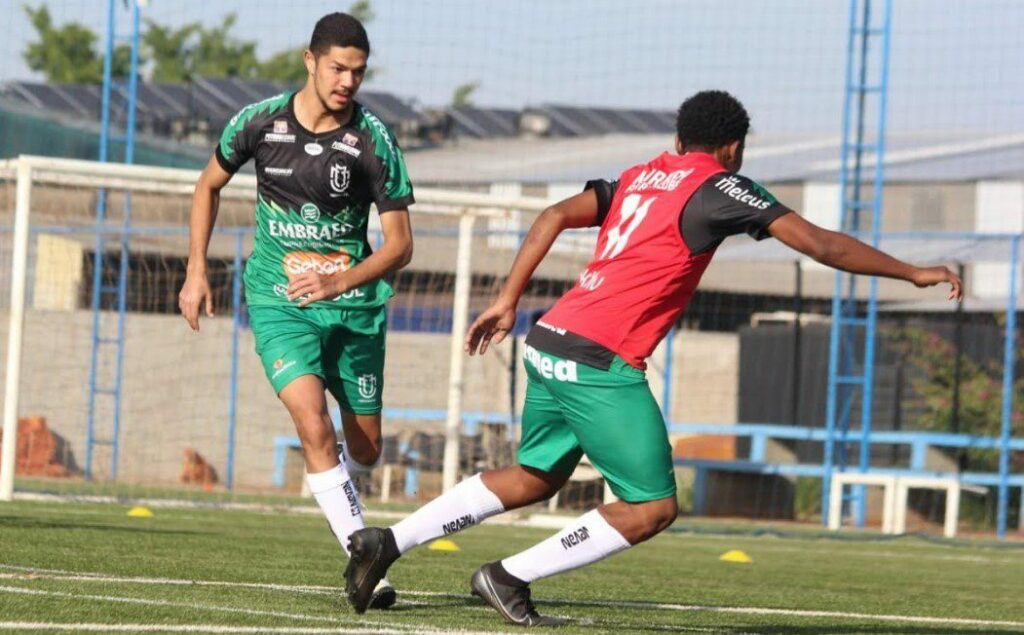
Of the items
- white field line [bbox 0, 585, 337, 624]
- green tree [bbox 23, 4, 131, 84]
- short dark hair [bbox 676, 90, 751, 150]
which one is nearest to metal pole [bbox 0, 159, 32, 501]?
white field line [bbox 0, 585, 337, 624]

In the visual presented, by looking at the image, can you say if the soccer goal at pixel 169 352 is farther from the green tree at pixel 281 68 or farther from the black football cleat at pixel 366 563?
the green tree at pixel 281 68

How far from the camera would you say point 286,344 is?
273 inches

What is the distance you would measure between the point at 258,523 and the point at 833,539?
4795mm

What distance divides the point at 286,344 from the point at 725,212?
1922mm

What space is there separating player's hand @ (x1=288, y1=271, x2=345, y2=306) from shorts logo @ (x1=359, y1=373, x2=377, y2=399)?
656mm

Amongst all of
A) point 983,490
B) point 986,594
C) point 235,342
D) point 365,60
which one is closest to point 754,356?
point 983,490

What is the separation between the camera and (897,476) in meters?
17.1

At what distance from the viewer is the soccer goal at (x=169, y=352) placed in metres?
18.9

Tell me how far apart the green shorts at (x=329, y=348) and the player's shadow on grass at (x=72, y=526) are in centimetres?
288

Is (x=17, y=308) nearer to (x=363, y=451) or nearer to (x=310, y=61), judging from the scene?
(x=363, y=451)

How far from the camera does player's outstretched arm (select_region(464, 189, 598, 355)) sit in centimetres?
A: 609

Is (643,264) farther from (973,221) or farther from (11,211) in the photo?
(973,221)

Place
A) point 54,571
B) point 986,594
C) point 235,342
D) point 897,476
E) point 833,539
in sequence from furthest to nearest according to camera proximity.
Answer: point 235,342, point 897,476, point 833,539, point 986,594, point 54,571

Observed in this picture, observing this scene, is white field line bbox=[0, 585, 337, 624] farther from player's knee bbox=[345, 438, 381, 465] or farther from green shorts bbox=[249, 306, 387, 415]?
player's knee bbox=[345, 438, 381, 465]
